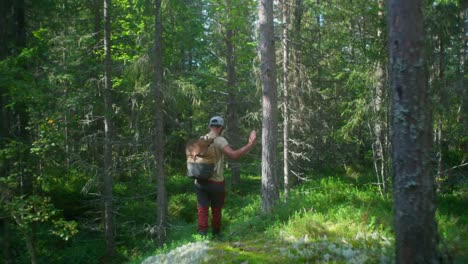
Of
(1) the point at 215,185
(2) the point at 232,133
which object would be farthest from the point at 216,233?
(2) the point at 232,133

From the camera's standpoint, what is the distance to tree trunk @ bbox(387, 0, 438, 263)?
4.04 metres

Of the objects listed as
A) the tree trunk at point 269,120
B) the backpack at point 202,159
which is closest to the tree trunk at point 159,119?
the tree trunk at point 269,120

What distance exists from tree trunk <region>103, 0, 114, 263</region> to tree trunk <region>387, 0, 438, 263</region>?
1162 cm

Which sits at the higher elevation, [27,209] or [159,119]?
[159,119]

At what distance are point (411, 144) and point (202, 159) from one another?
3997 millimetres

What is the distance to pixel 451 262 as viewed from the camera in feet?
14.1

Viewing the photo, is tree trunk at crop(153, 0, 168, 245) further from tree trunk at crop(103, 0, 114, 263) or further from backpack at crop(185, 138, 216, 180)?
backpack at crop(185, 138, 216, 180)

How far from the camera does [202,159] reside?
24.1 ft

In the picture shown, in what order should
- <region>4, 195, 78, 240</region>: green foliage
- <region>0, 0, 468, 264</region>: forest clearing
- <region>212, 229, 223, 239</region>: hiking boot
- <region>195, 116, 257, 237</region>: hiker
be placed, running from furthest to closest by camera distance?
<region>4, 195, 78, 240</region>: green foliage < <region>212, 229, 223, 239</region>: hiking boot < <region>195, 116, 257, 237</region>: hiker < <region>0, 0, 468, 264</region>: forest clearing

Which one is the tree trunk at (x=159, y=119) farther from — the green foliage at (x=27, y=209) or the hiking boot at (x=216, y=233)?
the hiking boot at (x=216, y=233)

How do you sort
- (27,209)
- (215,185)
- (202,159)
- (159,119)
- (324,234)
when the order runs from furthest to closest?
(159,119)
(27,209)
(215,185)
(202,159)
(324,234)

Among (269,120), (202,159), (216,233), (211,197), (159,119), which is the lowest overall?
(216,233)

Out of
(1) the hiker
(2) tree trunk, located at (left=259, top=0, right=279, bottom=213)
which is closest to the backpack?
(1) the hiker

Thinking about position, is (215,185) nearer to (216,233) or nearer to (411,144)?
(216,233)
